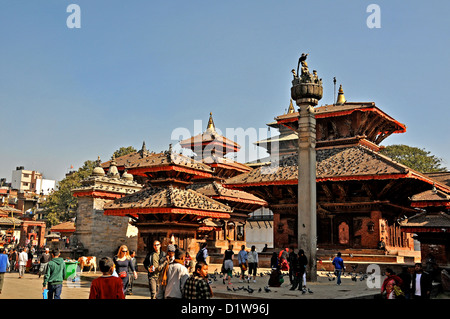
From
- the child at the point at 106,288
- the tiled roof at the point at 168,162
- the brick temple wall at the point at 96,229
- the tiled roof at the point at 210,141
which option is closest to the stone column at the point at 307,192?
the tiled roof at the point at 168,162

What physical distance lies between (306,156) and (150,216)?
9.89m

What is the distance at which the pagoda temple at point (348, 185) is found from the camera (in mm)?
26844

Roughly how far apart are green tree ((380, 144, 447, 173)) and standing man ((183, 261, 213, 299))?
52.0 m

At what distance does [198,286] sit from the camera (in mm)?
7758

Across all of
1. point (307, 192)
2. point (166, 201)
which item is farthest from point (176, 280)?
point (166, 201)

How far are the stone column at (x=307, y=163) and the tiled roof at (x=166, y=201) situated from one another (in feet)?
22.7

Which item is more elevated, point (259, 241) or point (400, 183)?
point (400, 183)

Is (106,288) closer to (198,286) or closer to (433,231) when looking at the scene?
(198,286)

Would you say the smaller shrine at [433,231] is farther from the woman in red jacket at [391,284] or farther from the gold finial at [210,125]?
the gold finial at [210,125]

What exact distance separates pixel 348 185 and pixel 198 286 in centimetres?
2172

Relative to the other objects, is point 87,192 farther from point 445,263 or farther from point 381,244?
point 445,263
